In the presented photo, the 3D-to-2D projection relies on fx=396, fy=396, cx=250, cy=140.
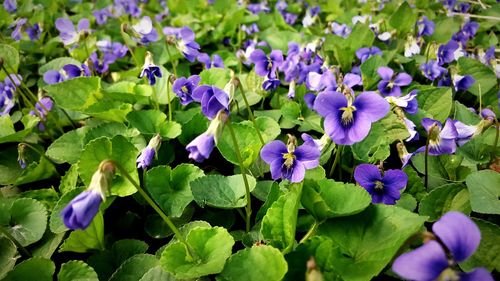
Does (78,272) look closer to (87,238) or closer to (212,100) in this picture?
(87,238)

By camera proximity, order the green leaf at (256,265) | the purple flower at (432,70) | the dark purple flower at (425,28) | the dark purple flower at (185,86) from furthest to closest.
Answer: the dark purple flower at (425,28) < the purple flower at (432,70) < the dark purple flower at (185,86) < the green leaf at (256,265)

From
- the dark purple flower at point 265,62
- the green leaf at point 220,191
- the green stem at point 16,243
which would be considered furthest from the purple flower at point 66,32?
the green leaf at point 220,191

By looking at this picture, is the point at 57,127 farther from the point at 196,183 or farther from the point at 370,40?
the point at 370,40

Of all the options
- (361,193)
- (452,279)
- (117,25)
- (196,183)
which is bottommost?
(117,25)

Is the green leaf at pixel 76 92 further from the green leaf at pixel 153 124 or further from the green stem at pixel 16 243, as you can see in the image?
the green stem at pixel 16 243

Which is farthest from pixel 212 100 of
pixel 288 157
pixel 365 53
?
pixel 365 53

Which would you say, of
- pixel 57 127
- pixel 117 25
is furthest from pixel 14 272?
pixel 117 25
